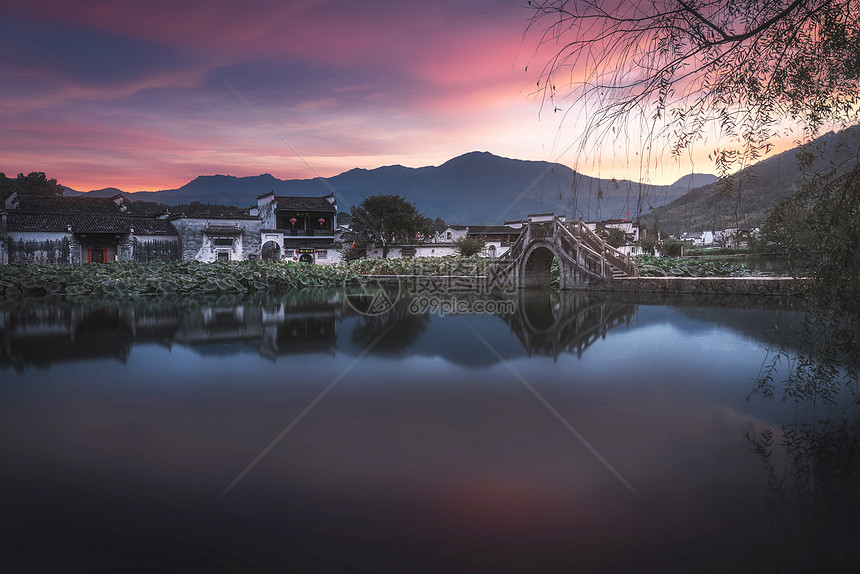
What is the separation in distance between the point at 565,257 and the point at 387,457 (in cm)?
2267

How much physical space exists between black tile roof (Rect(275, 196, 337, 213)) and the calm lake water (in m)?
40.8

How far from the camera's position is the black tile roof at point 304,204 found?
52500 mm

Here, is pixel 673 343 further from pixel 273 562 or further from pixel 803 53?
pixel 273 562

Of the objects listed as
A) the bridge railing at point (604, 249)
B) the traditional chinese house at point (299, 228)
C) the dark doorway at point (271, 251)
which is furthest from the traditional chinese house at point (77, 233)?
the bridge railing at point (604, 249)

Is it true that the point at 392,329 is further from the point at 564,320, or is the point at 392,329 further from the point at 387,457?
the point at 387,457

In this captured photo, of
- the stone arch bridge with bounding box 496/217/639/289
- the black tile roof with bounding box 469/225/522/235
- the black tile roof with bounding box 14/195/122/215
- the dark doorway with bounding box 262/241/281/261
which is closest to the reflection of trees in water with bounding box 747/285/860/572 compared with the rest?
the stone arch bridge with bounding box 496/217/639/289

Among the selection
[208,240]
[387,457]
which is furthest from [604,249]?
[208,240]

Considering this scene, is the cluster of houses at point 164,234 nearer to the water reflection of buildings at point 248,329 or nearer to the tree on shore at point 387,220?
the tree on shore at point 387,220

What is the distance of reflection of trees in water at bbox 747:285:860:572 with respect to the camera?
13.4 ft

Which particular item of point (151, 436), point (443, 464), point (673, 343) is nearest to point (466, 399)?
point (443, 464)

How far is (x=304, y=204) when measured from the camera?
53.3 metres

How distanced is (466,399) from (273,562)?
4720mm

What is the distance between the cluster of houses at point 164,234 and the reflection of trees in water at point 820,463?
2611 centimetres

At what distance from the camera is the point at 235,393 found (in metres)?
8.76
